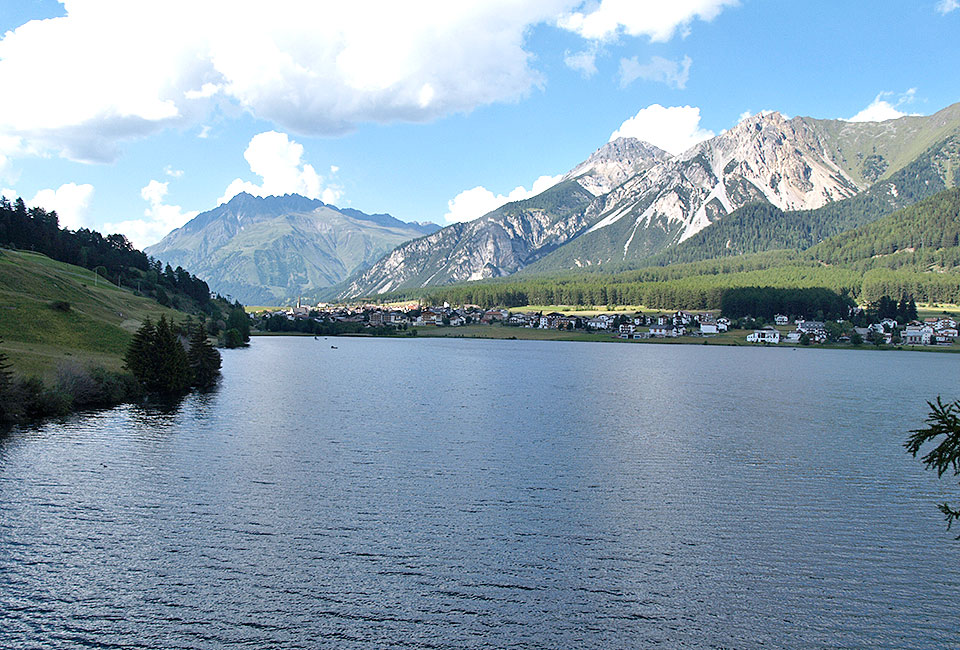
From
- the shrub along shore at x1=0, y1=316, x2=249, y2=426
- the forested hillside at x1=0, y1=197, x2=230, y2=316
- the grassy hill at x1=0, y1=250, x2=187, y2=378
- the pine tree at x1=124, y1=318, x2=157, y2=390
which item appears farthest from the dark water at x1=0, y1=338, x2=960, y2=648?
the forested hillside at x1=0, y1=197, x2=230, y2=316

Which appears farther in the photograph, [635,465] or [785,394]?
[785,394]

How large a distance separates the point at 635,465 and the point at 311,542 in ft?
86.6

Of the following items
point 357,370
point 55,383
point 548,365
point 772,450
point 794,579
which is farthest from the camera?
point 548,365

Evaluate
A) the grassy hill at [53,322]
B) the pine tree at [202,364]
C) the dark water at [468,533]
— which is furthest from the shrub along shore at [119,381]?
the dark water at [468,533]

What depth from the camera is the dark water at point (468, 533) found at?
2486 cm

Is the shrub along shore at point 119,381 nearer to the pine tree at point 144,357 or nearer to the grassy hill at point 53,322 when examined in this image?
the pine tree at point 144,357

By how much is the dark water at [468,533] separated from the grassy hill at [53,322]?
1479 cm

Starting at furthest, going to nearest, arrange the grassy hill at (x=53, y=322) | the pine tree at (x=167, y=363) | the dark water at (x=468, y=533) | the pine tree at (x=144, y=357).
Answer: the pine tree at (x=167, y=363)
the pine tree at (x=144, y=357)
the grassy hill at (x=53, y=322)
the dark water at (x=468, y=533)

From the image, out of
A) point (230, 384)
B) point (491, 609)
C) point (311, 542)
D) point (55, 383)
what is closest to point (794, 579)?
point (491, 609)

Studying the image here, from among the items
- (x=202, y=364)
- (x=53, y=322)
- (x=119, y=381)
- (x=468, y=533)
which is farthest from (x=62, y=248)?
(x=468, y=533)

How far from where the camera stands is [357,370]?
120500 millimetres

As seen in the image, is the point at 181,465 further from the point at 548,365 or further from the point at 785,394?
the point at 548,365

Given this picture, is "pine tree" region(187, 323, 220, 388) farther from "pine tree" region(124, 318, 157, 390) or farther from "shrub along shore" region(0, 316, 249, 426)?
"pine tree" region(124, 318, 157, 390)

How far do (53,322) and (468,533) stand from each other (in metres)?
80.5
